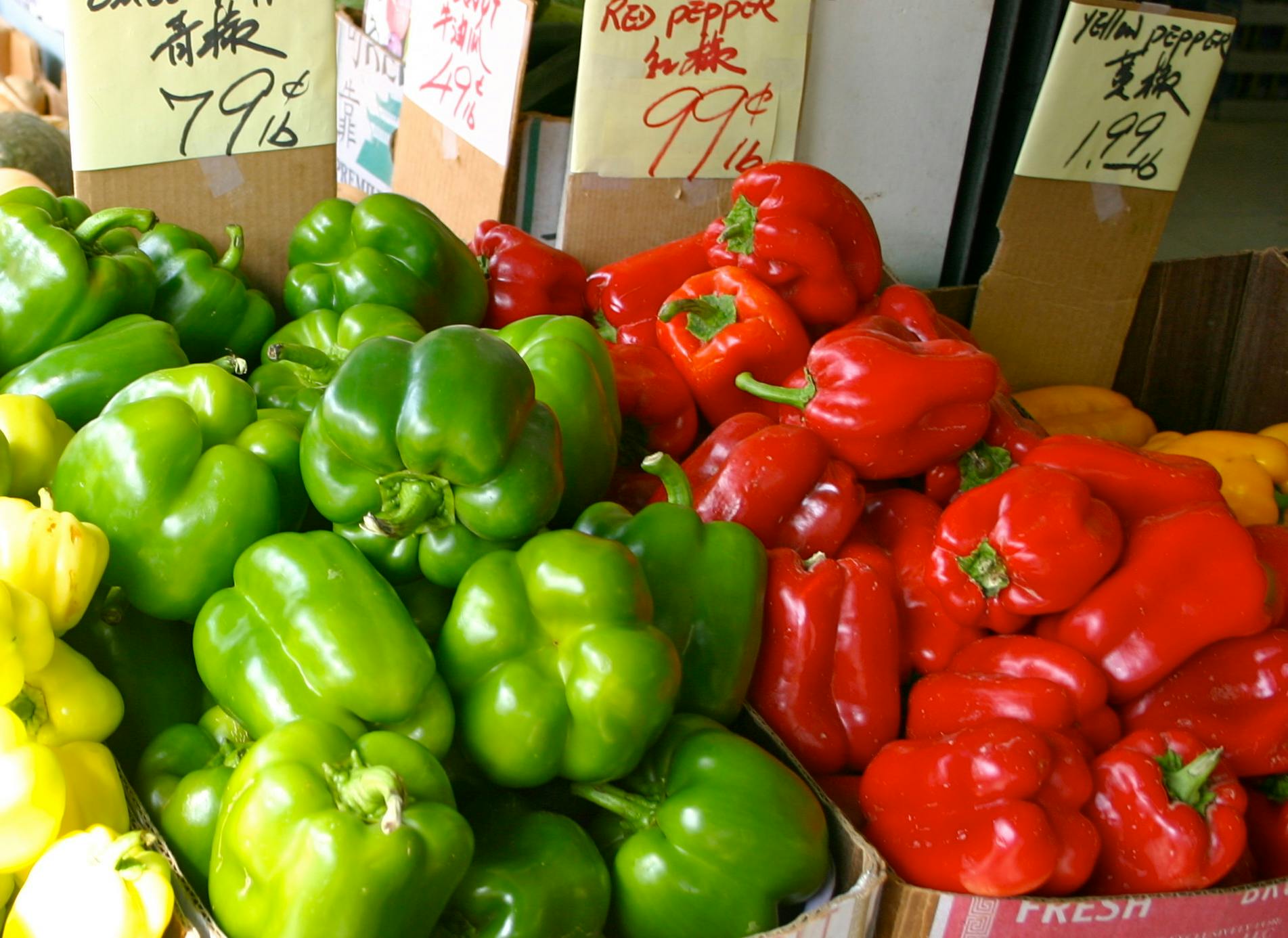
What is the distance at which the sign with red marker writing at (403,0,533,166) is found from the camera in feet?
7.68

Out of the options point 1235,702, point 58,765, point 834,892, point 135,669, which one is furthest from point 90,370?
point 1235,702

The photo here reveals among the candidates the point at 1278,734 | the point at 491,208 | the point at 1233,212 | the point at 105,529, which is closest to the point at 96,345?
the point at 105,529

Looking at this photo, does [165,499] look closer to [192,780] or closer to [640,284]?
[192,780]

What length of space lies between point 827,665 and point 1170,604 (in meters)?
0.44

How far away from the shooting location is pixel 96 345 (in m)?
1.64

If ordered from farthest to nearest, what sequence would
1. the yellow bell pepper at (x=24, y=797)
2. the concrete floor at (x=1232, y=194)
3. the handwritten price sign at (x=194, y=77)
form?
the concrete floor at (x=1232, y=194)
the handwritten price sign at (x=194, y=77)
the yellow bell pepper at (x=24, y=797)

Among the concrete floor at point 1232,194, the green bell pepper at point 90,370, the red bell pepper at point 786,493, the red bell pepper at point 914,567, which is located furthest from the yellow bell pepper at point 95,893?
the concrete floor at point 1232,194

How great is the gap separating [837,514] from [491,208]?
3.82ft

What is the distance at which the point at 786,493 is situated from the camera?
1.68 meters

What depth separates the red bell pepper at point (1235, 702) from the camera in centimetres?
150

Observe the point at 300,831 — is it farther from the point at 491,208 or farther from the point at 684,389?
the point at 491,208

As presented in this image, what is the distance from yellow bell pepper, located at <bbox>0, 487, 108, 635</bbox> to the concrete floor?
201 inches

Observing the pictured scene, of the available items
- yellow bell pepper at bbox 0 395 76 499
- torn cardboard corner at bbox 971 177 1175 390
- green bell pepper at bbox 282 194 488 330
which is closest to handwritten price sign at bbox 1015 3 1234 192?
torn cardboard corner at bbox 971 177 1175 390

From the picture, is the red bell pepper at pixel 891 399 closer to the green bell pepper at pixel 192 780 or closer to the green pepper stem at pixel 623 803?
the green pepper stem at pixel 623 803
